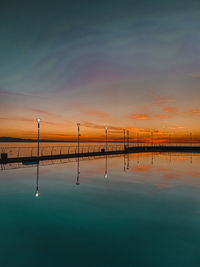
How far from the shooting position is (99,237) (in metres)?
8.80

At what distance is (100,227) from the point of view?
9875 millimetres

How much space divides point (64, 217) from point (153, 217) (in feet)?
15.6

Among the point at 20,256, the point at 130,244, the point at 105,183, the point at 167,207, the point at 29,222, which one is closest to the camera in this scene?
the point at 20,256

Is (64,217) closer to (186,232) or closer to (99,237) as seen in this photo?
(99,237)

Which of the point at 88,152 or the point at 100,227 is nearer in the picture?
the point at 100,227

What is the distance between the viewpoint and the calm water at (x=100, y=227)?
741 cm

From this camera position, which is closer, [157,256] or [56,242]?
[157,256]

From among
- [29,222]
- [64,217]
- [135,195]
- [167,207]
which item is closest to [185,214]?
[167,207]

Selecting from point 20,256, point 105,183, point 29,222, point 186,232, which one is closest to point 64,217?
point 29,222

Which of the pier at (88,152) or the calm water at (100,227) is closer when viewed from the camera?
the calm water at (100,227)

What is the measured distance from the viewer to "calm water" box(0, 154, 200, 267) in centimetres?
741

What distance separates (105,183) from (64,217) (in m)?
9.36

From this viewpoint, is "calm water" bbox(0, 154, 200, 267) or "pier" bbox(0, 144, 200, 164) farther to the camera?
"pier" bbox(0, 144, 200, 164)

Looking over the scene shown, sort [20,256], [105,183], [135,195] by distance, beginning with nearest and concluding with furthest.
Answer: [20,256], [135,195], [105,183]
